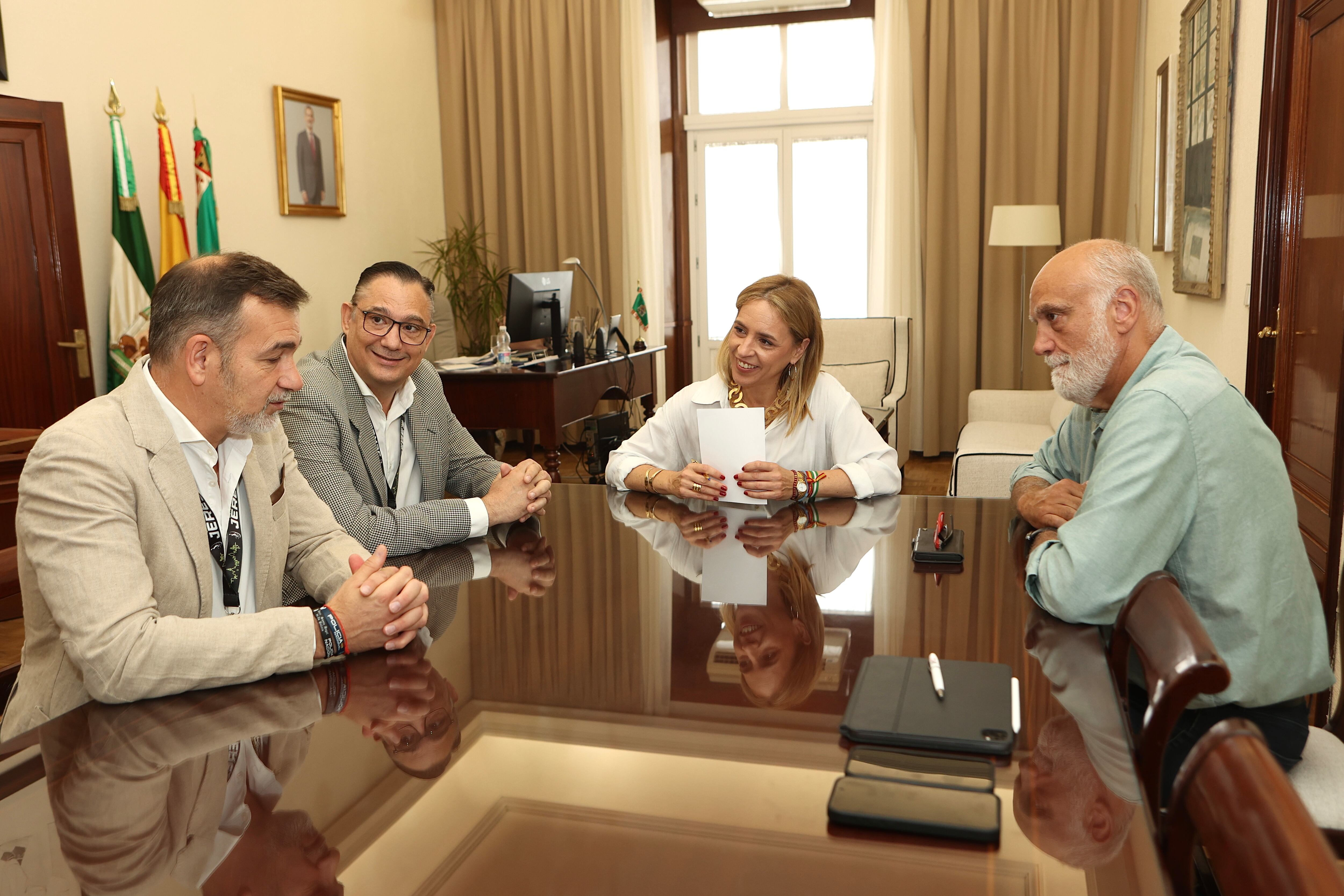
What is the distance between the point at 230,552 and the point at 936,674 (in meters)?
1.10

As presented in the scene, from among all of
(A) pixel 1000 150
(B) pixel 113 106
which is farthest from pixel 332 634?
(A) pixel 1000 150

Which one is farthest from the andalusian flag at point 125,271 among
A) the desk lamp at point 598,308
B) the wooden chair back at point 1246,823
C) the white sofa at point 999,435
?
the wooden chair back at point 1246,823

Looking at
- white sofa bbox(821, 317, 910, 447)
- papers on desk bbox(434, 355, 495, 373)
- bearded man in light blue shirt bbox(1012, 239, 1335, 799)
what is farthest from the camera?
white sofa bbox(821, 317, 910, 447)

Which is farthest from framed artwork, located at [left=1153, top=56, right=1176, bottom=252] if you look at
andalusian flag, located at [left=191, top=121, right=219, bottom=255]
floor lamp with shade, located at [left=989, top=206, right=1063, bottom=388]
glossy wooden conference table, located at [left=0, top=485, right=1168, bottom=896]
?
andalusian flag, located at [left=191, top=121, right=219, bottom=255]

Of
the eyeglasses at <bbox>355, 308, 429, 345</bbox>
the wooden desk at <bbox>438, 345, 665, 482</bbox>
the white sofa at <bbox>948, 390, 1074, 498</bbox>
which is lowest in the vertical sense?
the white sofa at <bbox>948, 390, 1074, 498</bbox>

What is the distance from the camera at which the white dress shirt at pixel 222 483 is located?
58.6 inches

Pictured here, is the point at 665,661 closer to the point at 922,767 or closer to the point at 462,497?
the point at 922,767

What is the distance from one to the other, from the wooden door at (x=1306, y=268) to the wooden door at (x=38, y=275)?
16.4ft

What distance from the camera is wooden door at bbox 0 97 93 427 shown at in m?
4.43

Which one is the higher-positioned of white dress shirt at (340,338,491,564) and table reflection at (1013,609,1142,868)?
white dress shirt at (340,338,491,564)

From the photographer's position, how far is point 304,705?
4.00ft

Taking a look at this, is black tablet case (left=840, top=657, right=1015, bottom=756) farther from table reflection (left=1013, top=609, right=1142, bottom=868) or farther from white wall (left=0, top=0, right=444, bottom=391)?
white wall (left=0, top=0, right=444, bottom=391)

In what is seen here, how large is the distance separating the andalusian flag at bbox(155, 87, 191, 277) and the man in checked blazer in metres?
3.16

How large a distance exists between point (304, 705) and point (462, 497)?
139 centimetres
